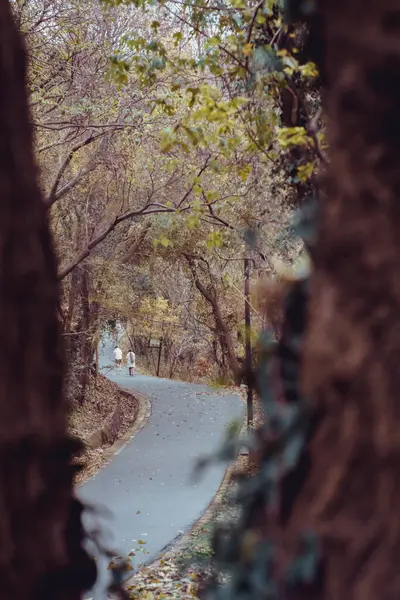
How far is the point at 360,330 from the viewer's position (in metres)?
0.99

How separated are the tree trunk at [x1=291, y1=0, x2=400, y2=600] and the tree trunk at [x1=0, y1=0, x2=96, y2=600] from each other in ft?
1.56

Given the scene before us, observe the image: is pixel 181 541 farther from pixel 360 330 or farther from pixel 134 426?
pixel 134 426

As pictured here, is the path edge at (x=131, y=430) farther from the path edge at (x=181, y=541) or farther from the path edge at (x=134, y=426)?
the path edge at (x=181, y=541)

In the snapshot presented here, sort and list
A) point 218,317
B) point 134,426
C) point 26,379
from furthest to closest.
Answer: point 218,317
point 134,426
point 26,379

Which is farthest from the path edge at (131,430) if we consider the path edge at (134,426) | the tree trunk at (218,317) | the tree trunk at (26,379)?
the tree trunk at (26,379)

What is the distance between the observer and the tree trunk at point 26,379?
3.97 feet

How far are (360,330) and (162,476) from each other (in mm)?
13135

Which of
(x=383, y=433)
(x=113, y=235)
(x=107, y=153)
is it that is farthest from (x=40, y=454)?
(x=113, y=235)

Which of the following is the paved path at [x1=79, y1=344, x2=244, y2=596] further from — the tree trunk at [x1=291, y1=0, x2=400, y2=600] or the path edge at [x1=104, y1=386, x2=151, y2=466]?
the tree trunk at [x1=291, y1=0, x2=400, y2=600]

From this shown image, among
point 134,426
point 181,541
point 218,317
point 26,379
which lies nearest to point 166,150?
point 26,379

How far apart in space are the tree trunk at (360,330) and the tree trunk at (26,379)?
18.7 inches

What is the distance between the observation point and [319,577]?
40.9 inches

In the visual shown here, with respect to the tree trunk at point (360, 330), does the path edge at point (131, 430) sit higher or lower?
lower

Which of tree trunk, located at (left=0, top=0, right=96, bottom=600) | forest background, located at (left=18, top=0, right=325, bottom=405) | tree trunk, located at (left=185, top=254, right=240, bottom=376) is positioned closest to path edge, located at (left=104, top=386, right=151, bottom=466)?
forest background, located at (left=18, top=0, right=325, bottom=405)
